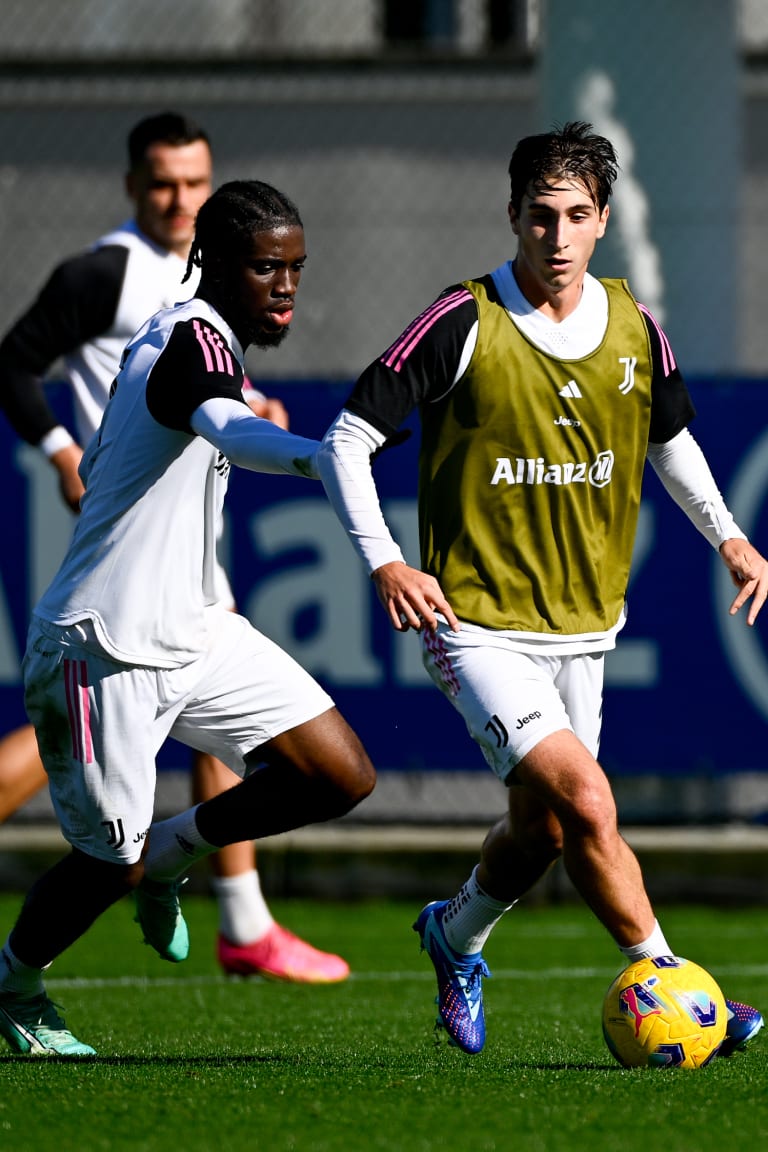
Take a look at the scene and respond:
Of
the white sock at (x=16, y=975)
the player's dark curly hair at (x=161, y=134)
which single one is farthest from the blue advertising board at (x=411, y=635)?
the white sock at (x=16, y=975)

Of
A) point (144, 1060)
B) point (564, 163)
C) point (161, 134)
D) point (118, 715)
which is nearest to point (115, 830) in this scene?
point (118, 715)

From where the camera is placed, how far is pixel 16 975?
4.80 metres

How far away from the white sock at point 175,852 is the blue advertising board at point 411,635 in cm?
372

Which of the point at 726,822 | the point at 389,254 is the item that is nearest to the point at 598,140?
the point at 726,822

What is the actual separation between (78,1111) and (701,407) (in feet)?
17.9

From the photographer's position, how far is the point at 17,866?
30.0ft

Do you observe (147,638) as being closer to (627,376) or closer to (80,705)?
(80,705)

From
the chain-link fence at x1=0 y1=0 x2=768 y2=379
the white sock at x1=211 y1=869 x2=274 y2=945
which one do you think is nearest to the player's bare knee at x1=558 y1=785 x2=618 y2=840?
the white sock at x1=211 y1=869 x2=274 y2=945

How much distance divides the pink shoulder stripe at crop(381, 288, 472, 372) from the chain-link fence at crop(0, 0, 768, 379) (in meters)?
7.29

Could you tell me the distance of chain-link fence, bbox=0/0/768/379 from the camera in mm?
12141

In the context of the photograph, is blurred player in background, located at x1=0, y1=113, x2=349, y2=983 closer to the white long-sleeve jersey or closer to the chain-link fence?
the white long-sleeve jersey

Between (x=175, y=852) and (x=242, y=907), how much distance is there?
1.76m

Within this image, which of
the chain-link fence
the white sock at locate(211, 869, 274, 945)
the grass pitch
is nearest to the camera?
the grass pitch

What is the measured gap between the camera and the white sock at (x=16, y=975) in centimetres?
480
